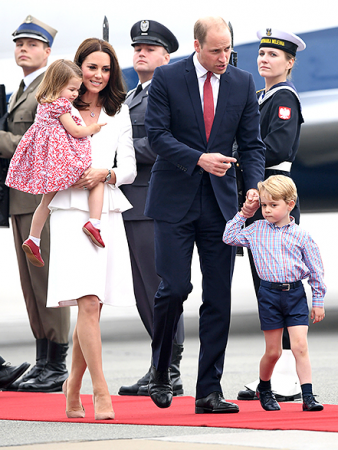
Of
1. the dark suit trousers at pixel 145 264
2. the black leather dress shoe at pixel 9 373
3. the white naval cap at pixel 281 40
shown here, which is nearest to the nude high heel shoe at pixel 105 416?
the dark suit trousers at pixel 145 264

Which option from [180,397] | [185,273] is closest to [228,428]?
[185,273]

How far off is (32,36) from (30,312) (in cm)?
163

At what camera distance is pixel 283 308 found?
3867mm

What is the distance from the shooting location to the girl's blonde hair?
3.74 meters

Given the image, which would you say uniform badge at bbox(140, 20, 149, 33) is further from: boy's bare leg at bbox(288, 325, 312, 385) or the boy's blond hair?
boy's bare leg at bbox(288, 325, 312, 385)

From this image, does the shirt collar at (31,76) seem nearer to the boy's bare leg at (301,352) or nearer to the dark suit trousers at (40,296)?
the dark suit trousers at (40,296)

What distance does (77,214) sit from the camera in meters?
3.76

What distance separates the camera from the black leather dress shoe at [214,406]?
3.81 meters

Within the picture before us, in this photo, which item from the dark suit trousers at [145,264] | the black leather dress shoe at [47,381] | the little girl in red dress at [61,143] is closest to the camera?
the little girl in red dress at [61,143]

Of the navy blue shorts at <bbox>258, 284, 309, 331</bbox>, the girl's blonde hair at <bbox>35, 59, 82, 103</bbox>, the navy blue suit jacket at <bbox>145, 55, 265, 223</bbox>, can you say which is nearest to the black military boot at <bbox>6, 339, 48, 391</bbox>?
the navy blue suit jacket at <bbox>145, 55, 265, 223</bbox>

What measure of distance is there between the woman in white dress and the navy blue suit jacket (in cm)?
18

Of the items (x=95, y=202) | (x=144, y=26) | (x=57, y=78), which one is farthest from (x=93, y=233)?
(x=144, y=26)

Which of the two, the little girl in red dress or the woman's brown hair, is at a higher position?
the woman's brown hair

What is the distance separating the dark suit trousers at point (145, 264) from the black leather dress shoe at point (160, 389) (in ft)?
2.70
